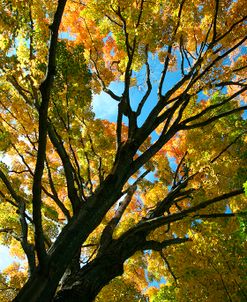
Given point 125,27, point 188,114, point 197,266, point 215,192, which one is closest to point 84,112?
point 125,27

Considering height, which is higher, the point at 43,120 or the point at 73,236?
the point at 43,120

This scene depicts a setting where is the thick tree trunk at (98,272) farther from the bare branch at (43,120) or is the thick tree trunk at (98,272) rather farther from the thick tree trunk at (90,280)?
the bare branch at (43,120)

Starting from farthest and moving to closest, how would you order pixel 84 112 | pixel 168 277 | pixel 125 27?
pixel 168 277
pixel 84 112
pixel 125 27

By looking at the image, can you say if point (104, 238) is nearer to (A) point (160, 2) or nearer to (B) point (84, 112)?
(B) point (84, 112)

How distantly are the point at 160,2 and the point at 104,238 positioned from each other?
4.78m

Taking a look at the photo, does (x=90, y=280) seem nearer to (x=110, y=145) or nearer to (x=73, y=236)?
(x=73, y=236)

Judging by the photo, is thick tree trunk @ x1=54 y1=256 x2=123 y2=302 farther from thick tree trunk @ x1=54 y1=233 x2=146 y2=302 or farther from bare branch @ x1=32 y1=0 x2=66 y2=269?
bare branch @ x1=32 y1=0 x2=66 y2=269

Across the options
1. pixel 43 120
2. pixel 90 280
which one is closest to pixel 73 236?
pixel 90 280

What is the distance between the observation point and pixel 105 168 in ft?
24.1

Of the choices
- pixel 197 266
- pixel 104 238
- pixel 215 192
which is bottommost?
pixel 197 266

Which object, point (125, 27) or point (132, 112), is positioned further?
point (132, 112)

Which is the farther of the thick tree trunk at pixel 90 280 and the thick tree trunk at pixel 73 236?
the thick tree trunk at pixel 90 280

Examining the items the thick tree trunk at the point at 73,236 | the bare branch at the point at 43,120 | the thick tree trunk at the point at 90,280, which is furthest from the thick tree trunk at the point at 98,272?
the bare branch at the point at 43,120

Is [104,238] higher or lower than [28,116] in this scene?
lower
